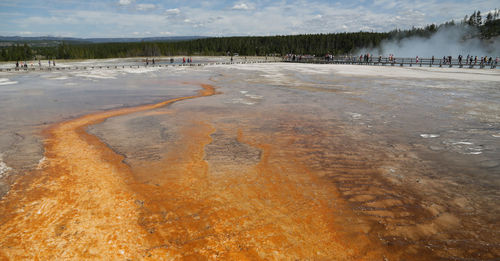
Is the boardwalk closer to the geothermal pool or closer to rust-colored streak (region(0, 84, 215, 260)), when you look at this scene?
the geothermal pool

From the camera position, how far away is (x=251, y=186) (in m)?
5.66

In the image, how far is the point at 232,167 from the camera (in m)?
6.54

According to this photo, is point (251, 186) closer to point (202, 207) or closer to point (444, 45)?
point (202, 207)

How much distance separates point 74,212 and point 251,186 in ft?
9.79

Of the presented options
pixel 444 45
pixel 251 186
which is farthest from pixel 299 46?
pixel 251 186

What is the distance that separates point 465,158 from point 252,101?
8.94 metres

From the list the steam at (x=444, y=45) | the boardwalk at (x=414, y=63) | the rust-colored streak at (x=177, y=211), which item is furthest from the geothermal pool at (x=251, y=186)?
the steam at (x=444, y=45)

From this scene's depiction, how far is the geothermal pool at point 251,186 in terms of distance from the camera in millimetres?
4035

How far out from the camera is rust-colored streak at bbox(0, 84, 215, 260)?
3.91 metres

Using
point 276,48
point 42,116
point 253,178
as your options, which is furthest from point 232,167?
point 276,48

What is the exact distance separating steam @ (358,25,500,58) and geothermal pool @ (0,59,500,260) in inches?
3773

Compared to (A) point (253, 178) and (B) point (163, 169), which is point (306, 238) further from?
(B) point (163, 169)

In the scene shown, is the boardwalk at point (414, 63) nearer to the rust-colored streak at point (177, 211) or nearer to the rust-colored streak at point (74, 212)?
the rust-colored streak at point (177, 211)

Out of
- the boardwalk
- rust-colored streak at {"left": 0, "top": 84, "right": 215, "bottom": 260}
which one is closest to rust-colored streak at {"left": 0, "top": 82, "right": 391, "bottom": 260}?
rust-colored streak at {"left": 0, "top": 84, "right": 215, "bottom": 260}
